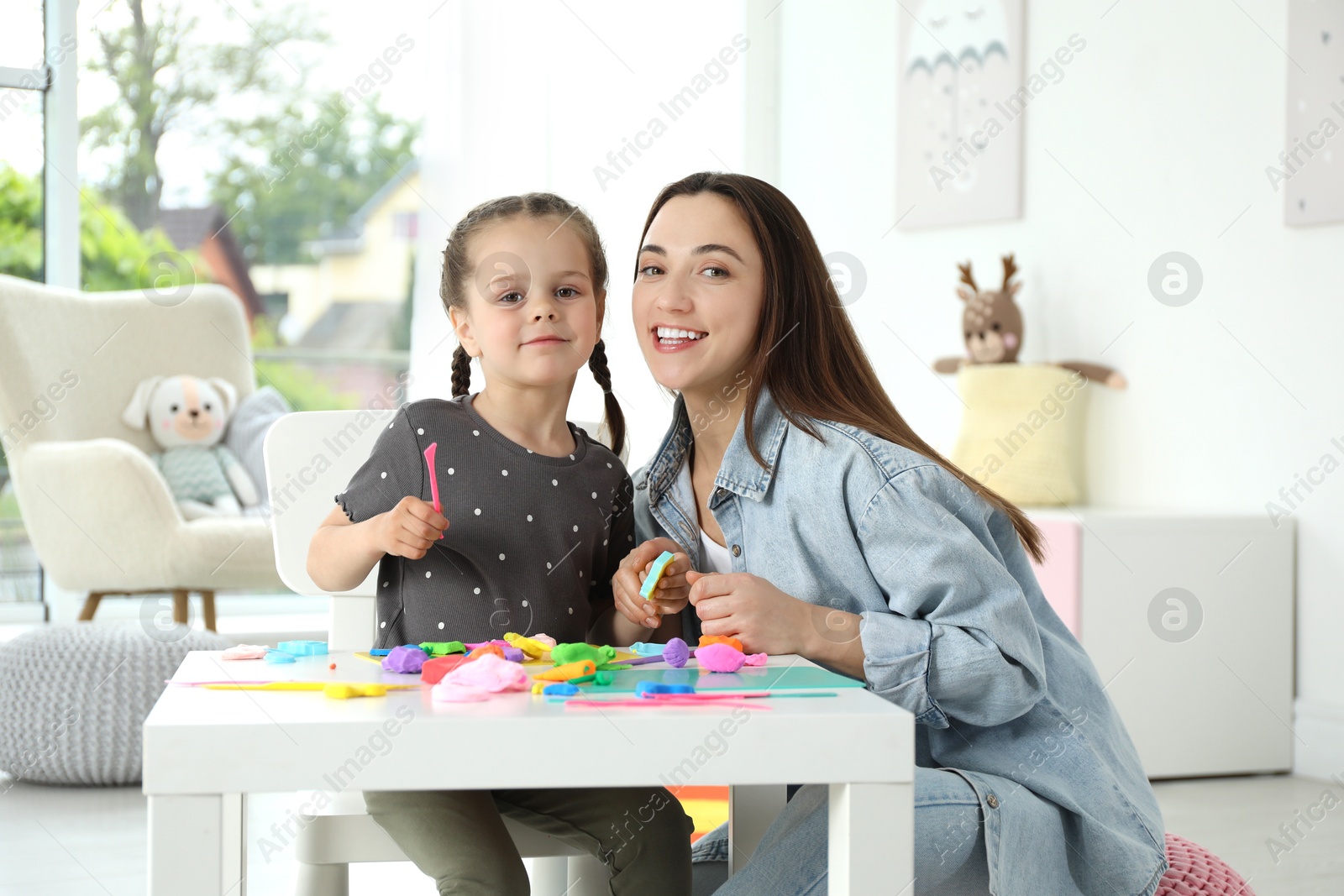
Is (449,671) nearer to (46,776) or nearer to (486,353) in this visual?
(486,353)

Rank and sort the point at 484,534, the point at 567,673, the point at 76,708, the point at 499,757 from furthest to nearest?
the point at 76,708 < the point at 484,534 < the point at 567,673 < the point at 499,757

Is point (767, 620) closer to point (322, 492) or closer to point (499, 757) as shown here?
point (499, 757)

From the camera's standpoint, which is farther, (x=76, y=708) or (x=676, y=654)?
(x=76, y=708)

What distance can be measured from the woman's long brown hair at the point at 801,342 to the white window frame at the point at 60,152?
3183 millimetres

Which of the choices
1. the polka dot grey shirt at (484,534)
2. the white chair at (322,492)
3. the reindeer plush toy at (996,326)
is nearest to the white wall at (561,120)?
the reindeer plush toy at (996,326)

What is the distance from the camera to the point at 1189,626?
7.59 feet

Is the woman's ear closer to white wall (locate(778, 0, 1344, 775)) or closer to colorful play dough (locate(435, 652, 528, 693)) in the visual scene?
colorful play dough (locate(435, 652, 528, 693))

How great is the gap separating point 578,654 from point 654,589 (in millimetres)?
156

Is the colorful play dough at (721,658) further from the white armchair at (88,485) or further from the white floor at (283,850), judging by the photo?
the white armchair at (88,485)

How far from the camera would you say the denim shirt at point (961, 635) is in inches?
36.4

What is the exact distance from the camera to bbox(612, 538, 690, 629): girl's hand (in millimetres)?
979

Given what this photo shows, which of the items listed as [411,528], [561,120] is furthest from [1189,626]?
[561,120]

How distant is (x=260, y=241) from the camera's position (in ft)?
13.6

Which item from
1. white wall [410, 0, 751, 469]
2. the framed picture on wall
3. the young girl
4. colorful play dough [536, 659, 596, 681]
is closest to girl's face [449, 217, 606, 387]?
the young girl
